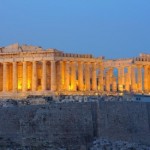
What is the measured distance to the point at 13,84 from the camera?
92625mm

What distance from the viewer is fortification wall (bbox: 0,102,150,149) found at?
64562 mm

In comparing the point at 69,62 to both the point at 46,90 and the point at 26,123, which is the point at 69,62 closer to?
the point at 46,90

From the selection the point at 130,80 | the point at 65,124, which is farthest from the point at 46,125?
the point at 130,80

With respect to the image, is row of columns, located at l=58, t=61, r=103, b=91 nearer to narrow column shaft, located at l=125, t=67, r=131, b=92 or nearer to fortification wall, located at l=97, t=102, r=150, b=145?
narrow column shaft, located at l=125, t=67, r=131, b=92

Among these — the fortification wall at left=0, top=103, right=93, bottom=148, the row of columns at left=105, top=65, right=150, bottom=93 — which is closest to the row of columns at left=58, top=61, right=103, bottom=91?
the row of columns at left=105, top=65, right=150, bottom=93

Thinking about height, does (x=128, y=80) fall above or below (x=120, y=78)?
below

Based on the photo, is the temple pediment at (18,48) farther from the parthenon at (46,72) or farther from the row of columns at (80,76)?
the row of columns at (80,76)

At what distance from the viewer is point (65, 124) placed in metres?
66.8

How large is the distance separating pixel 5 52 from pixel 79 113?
89.9ft

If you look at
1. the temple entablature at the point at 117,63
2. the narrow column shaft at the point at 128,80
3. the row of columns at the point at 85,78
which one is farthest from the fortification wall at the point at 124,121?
the temple entablature at the point at 117,63

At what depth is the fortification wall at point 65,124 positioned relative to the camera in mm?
64562

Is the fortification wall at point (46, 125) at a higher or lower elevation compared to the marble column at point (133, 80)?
lower

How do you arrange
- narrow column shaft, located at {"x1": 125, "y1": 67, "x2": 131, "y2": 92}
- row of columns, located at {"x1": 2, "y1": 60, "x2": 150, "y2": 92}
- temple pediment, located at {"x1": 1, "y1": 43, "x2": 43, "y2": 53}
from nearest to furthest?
row of columns, located at {"x1": 2, "y1": 60, "x2": 150, "y2": 92} → temple pediment, located at {"x1": 1, "y1": 43, "x2": 43, "y2": 53} → narrow column shaft, located at {"x1": 125, "y1": 67, "x2": 131, "y2": 92}

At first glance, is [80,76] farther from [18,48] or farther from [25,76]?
[18,48]
